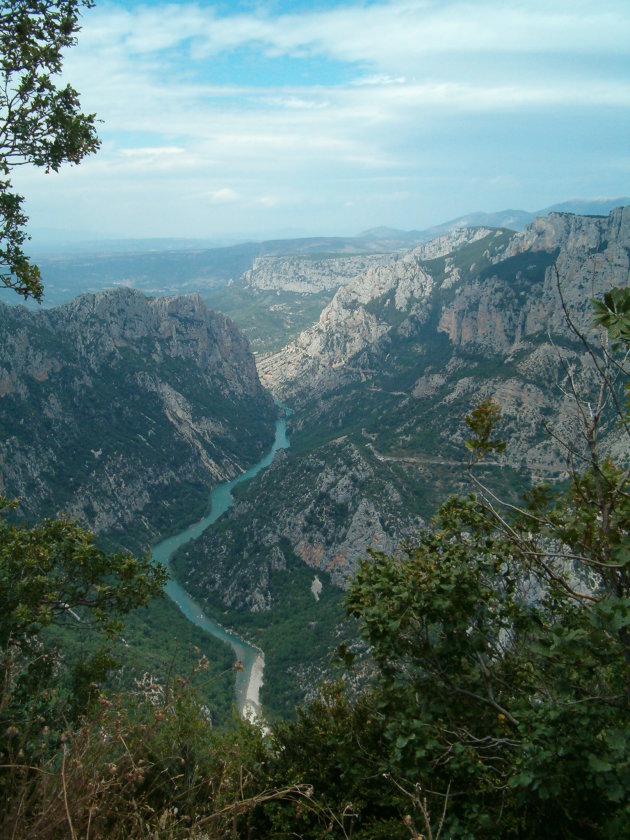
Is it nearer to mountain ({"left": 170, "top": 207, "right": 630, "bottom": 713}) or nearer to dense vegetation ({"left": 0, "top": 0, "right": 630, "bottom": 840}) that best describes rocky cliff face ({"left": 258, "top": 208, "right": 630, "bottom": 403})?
mountain ({"left": 170, "top": 207, "right": 630, "bottom": 713})

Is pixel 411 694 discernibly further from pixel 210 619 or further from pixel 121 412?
pixel 121 412

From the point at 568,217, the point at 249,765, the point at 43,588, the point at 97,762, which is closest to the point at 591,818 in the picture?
the point at 97,762

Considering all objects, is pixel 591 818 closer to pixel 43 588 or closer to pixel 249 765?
pixel 249 765

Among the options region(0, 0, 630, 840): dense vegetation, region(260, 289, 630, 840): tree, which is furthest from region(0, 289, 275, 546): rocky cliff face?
region(260, 289, 630, 840): tree

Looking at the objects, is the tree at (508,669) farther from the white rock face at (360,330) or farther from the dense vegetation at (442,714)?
the white rock face at (360,330)

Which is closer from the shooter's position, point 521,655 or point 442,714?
point 442,714

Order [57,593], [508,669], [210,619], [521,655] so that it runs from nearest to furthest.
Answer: [508,669] < [521,655] < [57,593] < [210,619]

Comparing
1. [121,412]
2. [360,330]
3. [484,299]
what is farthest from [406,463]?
[360,330]
